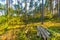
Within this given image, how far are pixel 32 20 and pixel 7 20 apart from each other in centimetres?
82

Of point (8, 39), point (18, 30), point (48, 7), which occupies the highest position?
point (48, 7)

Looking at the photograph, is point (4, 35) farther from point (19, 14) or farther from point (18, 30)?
point (19, 14)

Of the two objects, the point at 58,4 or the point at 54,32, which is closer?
the point at 54,32

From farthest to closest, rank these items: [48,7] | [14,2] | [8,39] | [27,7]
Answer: [14,2], [27,7], [48,7], [8,39]

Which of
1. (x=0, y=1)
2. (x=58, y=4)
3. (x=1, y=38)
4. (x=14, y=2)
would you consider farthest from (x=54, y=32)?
(x=0, y=1)

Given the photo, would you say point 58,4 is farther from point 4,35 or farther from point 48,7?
point 4,35

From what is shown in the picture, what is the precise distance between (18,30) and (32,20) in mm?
519

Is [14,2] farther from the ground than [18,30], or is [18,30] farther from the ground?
[14,2]

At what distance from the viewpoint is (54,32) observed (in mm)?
3912

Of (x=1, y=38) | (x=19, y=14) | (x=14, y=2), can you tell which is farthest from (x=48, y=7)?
(x=1, y=38)

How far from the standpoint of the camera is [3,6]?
495 centimetres

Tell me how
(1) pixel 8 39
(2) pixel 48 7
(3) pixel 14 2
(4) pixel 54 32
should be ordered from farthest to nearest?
1. (3) pixel 14 2
2. (2) pixel 48 7
3. (1) pixel 8 39
4. (4) pixel 54 32

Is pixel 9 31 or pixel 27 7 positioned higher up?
pixel 27 7

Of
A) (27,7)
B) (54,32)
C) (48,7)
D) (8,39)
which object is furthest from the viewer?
(27,7)
